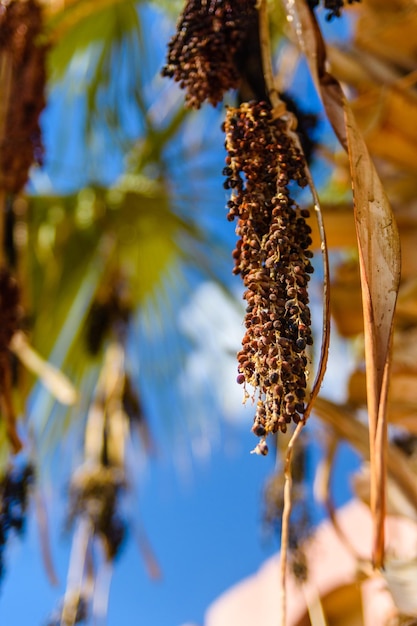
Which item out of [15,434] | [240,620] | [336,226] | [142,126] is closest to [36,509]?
[15,434]

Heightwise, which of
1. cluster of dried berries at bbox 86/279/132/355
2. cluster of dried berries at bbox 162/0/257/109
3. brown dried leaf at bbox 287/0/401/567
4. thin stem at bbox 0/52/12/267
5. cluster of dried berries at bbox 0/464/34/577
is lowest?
brown dried leaf at bbox 287/0/401/567

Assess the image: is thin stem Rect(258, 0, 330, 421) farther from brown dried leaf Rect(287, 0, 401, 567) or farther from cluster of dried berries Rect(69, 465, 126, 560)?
cluster of dried berries Rect(69, 465, 126, 560)

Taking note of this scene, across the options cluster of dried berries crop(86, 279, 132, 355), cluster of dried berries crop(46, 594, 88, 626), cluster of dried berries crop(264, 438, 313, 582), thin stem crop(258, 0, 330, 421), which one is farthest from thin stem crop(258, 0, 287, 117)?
cluster of dried berries crop(86, 279, 132, 355)

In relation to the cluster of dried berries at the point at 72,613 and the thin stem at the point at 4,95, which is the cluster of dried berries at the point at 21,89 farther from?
the cluster of dried berries at the point at 72,613

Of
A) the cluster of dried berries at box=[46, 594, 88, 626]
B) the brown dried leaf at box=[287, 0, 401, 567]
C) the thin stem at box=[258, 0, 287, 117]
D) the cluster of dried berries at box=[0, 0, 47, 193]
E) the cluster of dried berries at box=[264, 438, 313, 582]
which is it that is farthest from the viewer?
the cluster of dried berries at box=[46, 594, 88, 626]

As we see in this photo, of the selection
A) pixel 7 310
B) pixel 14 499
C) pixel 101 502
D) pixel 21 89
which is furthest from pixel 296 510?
pixel 21 89

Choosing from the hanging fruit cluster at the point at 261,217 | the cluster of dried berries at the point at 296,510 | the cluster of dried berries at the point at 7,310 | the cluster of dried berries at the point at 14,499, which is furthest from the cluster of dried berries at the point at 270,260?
the cluster of dried berries at the point at 296,510

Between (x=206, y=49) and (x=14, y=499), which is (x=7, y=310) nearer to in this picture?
(x=14, y=499)
